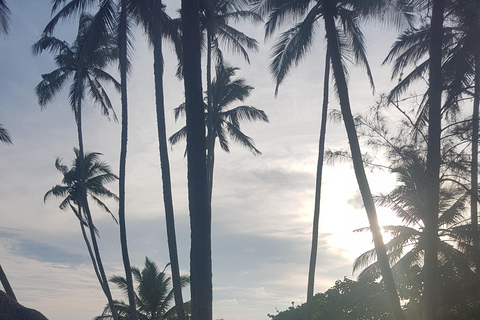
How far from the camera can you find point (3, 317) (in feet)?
28.7

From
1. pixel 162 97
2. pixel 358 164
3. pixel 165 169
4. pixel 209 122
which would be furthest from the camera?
pixel 209 122

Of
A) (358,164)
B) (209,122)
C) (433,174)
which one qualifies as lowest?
(433,174)

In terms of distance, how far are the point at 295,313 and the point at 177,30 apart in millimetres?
15420

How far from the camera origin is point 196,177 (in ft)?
30.9

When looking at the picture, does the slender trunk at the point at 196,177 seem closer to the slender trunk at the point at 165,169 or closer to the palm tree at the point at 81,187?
the slender trunk at the point at 165,169

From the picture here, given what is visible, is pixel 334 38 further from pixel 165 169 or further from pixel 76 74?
pixel 76 74

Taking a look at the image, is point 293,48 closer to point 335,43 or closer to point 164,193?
point 335,43

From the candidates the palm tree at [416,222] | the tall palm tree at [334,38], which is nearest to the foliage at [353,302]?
the palm tree at [416,222]

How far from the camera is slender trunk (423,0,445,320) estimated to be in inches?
467

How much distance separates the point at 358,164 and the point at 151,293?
21.8 m

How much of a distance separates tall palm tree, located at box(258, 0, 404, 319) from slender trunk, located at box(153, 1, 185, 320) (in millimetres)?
4537

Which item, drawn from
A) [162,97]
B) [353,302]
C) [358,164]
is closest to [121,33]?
[162,97]

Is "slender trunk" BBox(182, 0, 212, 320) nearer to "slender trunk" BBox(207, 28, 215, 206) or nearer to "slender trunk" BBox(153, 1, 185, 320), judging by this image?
"slender trunk" BBox(153, 1, 185, 320)

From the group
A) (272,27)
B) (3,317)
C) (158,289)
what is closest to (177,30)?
(272,27)
